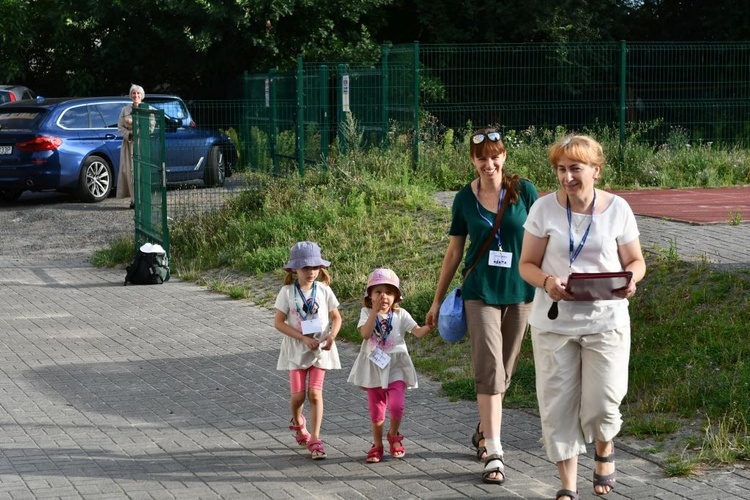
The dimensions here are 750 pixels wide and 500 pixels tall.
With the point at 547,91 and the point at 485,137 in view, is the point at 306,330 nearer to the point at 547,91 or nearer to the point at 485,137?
the point at 485,137

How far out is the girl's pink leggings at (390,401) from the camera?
22.8 feet

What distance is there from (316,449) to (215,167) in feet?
44.6

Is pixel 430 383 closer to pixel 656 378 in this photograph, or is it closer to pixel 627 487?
pixel 656 378

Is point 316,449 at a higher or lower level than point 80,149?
Result: lower

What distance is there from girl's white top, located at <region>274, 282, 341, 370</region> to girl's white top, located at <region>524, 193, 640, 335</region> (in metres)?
1.68

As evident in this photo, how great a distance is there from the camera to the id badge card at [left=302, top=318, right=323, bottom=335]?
283 inches

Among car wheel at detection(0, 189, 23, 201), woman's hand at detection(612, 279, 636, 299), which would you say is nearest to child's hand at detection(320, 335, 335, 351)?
woman's hand at detection(612, 279, 636, 299)

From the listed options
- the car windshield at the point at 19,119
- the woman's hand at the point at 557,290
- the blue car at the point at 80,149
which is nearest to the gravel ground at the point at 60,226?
the blue car at the point at 80,149

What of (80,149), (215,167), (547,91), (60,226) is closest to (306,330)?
(60,226)

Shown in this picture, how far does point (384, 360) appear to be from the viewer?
6.91m

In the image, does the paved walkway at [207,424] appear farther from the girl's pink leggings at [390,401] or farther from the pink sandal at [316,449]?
the girl's pink leggings at [390,401]

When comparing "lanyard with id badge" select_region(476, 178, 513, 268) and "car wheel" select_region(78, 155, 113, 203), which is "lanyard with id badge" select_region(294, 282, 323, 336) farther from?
"car wheel" select_region(78, 155, 113, 203)

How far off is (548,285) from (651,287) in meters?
4.31

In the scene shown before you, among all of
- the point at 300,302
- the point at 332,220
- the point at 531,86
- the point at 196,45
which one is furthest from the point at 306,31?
the point at 300,302
